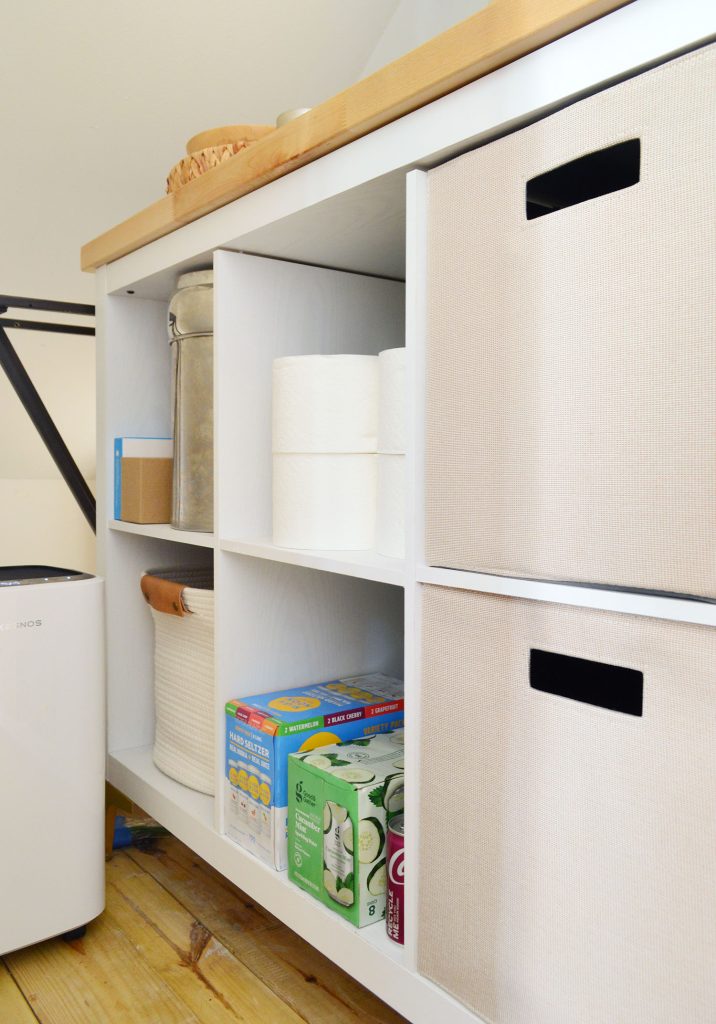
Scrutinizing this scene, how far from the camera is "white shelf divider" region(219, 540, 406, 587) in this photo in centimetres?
90

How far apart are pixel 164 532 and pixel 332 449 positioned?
0.43 meters

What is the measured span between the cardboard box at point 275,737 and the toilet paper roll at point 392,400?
40cm

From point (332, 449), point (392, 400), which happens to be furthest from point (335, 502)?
point (392, 400)

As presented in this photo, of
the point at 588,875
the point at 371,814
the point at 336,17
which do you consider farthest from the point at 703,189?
the point at 336,17

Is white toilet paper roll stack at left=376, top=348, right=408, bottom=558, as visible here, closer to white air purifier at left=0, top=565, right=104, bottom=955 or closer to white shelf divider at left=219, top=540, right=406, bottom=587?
white shelf divider at left=219, top=540, right=406, bottom=587

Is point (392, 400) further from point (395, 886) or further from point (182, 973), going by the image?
point (182, 973)

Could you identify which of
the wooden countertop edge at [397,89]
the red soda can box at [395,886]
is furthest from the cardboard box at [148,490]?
the red soda can box at [395,886]

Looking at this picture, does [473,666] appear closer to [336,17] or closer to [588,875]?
[588,875]

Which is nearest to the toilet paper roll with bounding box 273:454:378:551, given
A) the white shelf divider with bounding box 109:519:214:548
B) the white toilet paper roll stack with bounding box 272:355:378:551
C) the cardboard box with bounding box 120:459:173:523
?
the white toilet paper roll stack with bounding box 272:355:378:551

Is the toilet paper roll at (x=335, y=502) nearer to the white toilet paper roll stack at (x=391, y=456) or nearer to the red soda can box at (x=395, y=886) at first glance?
the white toilet paper roll stack at (x=391, y=456)

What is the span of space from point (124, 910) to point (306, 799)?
1.68ft

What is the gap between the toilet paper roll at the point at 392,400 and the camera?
0.96 m

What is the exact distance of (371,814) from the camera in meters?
0.96

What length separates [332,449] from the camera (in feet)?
3.54
